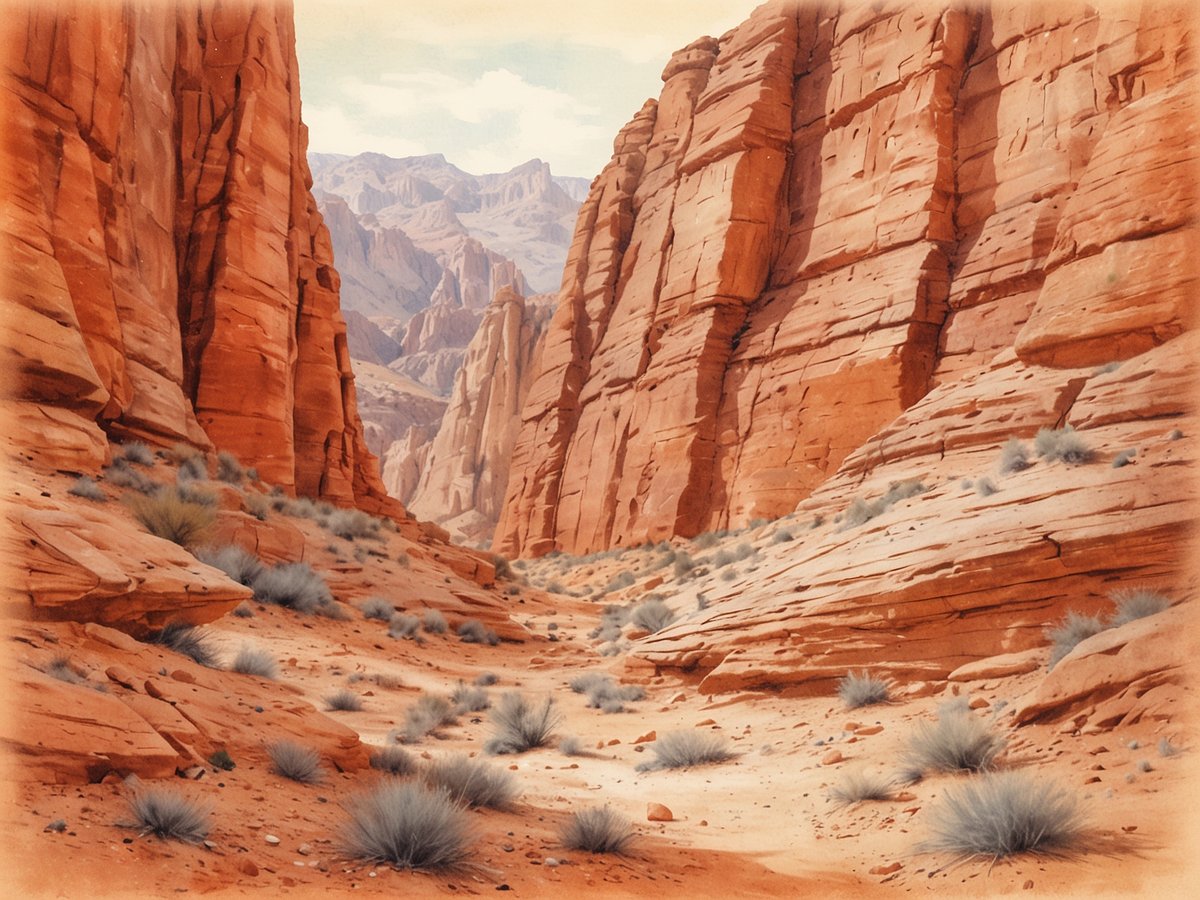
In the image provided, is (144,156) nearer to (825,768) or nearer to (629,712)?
(629,712)

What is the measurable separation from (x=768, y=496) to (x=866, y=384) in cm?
536

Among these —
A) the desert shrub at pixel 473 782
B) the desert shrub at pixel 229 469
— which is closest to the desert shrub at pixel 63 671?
the desert shrub at pixel 473 782

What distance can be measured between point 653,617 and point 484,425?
5352 centimetres

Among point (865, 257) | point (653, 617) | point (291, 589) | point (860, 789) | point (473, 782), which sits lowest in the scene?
point (473, 782)

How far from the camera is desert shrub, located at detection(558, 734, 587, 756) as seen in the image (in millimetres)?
10430

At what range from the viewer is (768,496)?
1176 inches

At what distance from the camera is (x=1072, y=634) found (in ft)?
30.4

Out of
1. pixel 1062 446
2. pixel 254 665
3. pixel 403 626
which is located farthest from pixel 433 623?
pixel 1062 446

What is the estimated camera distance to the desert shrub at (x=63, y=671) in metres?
5.58

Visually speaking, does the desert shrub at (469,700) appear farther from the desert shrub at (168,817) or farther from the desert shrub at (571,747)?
the desert shrub at (168,817)

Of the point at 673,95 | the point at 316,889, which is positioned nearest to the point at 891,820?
the point at 316,889

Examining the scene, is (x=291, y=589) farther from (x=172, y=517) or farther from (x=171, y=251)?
(x=171, y=251)

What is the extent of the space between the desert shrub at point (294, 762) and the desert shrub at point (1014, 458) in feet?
39.0

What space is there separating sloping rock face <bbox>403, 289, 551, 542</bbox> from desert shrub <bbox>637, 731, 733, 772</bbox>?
54.8 m
